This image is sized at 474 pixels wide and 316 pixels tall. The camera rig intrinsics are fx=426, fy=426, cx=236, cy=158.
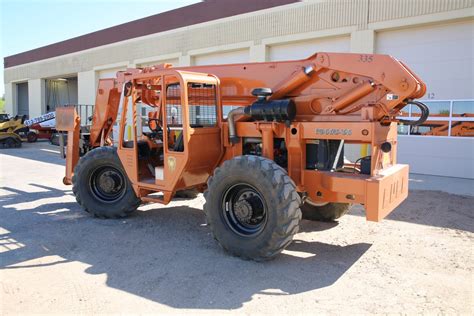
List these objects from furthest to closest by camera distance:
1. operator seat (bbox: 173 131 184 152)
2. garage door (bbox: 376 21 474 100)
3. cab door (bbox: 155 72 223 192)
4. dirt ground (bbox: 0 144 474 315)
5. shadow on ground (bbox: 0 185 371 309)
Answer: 1. garage door (bbox: 376 21 474 100)
2. operator seat (bbox: 173 131 184 152)
3. cab door (bbox: 155 72 223 192)
4. shadow on ground (bbox: 0 185 371 309)
5. dirt ground (bbox: 0 144 474 315)

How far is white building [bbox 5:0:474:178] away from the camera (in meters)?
11.6

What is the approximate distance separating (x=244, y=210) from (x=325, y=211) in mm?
2027

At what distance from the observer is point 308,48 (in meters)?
14.4

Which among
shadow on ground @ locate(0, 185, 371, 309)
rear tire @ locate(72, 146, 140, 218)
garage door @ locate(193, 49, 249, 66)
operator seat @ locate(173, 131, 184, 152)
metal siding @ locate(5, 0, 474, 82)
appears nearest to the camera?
shadow on ground @ locate(0, 185, 371, 309)

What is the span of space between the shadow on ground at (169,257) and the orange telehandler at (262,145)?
1.04 feet

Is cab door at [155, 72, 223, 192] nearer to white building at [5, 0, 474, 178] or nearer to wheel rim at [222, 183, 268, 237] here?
wheel rim at [222, 183, 268, 237]

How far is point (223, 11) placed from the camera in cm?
1664

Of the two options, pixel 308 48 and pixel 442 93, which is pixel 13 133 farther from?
pixel 442 93

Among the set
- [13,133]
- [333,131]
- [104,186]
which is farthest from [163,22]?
[333,131]

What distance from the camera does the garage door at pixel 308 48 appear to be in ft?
44.5

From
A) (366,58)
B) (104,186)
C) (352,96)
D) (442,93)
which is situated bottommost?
(104,186)

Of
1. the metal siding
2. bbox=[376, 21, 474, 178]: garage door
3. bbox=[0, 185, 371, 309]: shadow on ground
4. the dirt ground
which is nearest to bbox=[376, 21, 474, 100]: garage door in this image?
bbox=[376, 21, 474, 178]: garage door

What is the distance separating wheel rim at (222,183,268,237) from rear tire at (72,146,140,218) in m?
2.09

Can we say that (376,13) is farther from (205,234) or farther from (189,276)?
(189,276)
